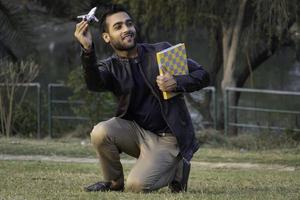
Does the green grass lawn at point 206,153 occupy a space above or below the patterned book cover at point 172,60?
below

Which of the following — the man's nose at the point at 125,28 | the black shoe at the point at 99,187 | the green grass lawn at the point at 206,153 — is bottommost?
the green grass lawn at the point at 206,153

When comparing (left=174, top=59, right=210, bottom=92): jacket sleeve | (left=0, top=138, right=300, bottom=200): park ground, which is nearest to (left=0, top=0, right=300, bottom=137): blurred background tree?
(left=0, top=138, right=300, bottom=200): park ground

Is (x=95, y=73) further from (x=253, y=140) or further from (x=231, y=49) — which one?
(x=231, y=49)

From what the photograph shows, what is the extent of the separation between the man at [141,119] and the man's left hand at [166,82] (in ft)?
0.22

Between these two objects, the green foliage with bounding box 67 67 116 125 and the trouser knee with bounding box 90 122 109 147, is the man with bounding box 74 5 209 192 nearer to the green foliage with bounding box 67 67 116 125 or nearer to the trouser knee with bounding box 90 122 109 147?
the trouser knee with bounding box 90 122 109 147

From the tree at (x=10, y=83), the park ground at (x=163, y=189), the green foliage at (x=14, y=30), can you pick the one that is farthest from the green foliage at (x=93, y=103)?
the park ground at (x=163, y=189)

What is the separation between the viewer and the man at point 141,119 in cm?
709

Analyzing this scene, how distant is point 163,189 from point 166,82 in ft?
3.84

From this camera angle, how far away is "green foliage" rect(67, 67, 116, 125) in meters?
17.3

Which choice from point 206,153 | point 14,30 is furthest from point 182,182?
point 14,30

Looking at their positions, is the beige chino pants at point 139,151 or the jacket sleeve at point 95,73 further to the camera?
the beige chino pants at point 139,151

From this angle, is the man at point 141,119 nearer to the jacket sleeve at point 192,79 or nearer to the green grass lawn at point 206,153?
the jacket sleeve at point 192,79

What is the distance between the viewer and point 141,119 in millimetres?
7266

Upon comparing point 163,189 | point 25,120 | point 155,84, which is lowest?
point 25,120
